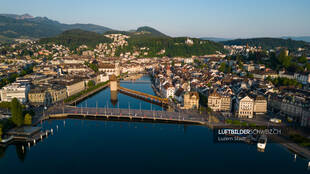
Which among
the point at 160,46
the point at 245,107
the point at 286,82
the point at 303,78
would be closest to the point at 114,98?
the point at 245,107

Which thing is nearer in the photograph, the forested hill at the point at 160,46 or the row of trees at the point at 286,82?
the row of trees at the point at 286,82

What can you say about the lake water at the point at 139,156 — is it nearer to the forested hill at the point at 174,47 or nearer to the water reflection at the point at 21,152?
the water reflection at the point at 21,152

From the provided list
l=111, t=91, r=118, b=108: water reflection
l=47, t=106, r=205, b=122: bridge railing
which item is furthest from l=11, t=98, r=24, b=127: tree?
l=111, t=91, r=118, b=108: water reflection

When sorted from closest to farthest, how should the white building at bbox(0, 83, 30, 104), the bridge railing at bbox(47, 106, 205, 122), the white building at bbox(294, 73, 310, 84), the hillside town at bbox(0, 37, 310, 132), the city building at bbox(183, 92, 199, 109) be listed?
the bridge railing at bbox(47, 106, 205, 122), the hillside town at bbox(0, 37, 310, 132), the city building at bbox(183, 92, 199, 109), the white building at bbox(0, 83, 30, 104), the white building at bbox(294, 73, 310, 84)

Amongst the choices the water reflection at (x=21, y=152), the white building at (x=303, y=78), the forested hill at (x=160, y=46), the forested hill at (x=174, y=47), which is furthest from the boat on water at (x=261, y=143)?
the forested hill at (x=174, y=47)

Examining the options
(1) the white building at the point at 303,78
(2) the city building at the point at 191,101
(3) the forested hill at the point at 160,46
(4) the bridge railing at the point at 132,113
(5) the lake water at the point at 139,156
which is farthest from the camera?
(3) the forested hill at the point at 160,46

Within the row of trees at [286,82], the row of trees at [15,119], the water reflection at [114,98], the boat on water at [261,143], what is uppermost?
the row of trees at [286,82]

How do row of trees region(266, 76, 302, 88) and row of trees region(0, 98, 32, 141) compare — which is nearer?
row of trees region(0, 98, 32, 141)

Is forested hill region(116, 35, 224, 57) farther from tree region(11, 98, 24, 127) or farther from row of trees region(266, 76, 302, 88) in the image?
tree region(11, 98, 24, 127)

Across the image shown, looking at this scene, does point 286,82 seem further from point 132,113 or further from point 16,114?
point 16,114

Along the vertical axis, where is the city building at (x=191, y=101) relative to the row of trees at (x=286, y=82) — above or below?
below

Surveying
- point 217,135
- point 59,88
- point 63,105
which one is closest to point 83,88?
point 59,88

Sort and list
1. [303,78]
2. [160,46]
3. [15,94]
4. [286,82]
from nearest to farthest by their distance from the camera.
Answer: [15,94] < [286,82] < [303,78] < [160,46]
